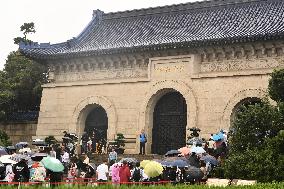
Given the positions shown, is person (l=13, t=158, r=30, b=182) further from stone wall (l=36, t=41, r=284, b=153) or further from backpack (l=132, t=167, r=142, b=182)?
stone wall (l=36, t=41, r=284, b=153)

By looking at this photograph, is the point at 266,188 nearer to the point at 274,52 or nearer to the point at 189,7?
the point at 274,52

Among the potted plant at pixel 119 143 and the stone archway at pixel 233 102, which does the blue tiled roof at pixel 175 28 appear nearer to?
the stone archway at pixel 233 102

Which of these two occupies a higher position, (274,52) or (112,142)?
(274,52)

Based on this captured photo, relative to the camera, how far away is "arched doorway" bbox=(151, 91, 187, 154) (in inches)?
960

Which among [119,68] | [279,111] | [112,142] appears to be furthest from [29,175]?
[119,68]

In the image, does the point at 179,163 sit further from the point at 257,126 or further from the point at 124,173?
the point at 257,126

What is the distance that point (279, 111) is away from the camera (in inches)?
642

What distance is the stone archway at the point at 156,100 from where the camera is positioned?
23.4 meters

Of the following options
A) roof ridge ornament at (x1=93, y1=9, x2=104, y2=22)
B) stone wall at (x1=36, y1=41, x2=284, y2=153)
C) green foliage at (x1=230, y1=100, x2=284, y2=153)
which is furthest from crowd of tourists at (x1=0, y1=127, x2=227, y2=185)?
roof ridge ornament at (x1=93, y1=9, x2=104, y2=22)

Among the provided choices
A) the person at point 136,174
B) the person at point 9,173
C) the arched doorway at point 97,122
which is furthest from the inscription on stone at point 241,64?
the person at point 9,173

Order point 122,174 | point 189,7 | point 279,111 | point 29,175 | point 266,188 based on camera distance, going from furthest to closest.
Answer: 1. point 189,7
2. point 279,111
3. point 122,174
4. point 29,175
5. point 266,188

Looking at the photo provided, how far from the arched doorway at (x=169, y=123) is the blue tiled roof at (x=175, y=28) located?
2898mm

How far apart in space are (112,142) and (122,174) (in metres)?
10.1

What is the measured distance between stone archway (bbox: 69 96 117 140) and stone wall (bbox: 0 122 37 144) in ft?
11.2
